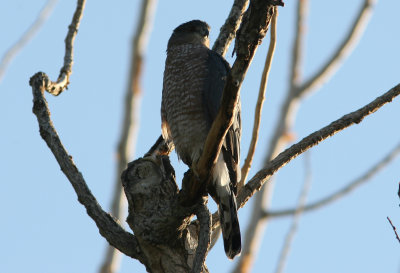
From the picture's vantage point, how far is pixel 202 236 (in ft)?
13.2

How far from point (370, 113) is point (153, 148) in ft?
5.91

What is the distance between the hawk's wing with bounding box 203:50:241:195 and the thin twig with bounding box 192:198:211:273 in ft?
2.12

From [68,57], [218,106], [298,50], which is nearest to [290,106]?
[298,50]

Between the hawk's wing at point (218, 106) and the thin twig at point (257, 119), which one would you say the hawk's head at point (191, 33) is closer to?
the hawk's wing at point (218, 106)

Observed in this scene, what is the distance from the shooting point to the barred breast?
17.4ft

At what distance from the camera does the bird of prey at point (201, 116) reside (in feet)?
15.4

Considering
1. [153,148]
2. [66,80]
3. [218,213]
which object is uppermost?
[66,80]

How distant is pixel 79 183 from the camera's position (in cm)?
412

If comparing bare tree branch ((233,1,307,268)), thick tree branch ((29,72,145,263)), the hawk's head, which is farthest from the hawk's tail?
the hawk's head

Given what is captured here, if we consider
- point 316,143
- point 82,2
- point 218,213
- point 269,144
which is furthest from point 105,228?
point 269,144

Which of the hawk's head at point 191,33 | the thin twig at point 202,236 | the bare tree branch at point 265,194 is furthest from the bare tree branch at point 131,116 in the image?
the thin twig at point 202,236

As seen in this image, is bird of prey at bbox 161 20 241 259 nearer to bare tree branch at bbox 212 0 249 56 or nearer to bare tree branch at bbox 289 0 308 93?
bare tree branch at bbox 212 0 249 56

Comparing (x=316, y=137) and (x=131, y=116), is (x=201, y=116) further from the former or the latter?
(x=316, y=137)

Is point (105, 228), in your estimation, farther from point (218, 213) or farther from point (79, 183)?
point (218, 213)
